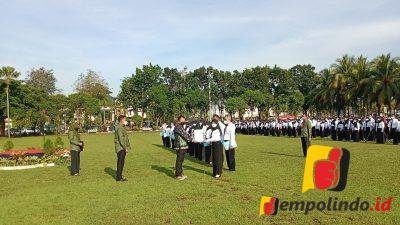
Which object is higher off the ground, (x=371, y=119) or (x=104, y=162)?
(x=371, y=119)

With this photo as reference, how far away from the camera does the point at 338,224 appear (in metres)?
7.86

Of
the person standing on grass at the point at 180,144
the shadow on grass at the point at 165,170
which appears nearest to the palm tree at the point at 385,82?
the shadow on grass at the point at 165,170

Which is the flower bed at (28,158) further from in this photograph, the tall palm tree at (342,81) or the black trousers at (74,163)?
the tall palm tree at (342,81)

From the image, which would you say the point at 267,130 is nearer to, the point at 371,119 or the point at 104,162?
the point at 371,119

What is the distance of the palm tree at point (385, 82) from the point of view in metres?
→ 45.7

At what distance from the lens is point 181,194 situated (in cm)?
1151

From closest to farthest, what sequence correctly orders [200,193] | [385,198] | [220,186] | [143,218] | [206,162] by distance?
[143,218]
[385,198]
[200,193]
[220,186]
[206,162]

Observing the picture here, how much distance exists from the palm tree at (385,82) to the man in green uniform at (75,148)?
35346 millimetres

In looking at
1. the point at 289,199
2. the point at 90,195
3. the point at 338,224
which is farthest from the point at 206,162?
the point at 338,224

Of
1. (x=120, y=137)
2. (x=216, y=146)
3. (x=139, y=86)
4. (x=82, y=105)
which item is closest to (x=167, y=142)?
(x=120, y=137)

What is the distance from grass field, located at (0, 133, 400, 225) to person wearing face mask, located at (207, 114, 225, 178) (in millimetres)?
335

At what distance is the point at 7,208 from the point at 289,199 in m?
6.23

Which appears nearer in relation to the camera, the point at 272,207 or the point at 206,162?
the point at 272,207

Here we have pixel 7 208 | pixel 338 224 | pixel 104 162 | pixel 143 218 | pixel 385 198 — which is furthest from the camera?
pixel 104 162
